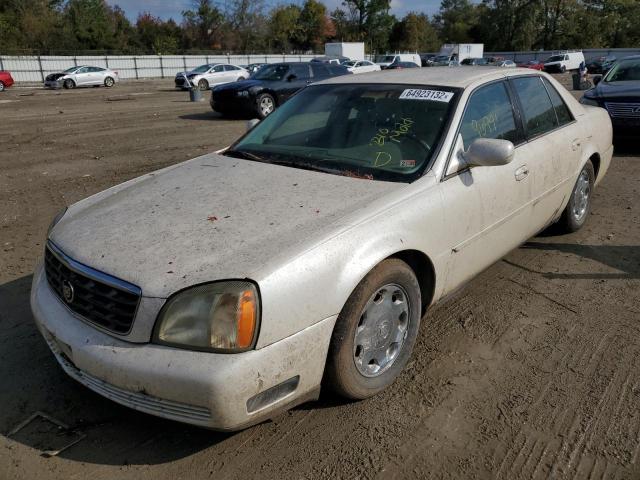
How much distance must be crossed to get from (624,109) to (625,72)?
5.31 ft

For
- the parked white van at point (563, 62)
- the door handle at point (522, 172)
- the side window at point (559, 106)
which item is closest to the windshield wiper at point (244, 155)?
the door handle at point (522, 172)

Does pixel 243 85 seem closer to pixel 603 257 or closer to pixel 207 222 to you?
pixel 603 257

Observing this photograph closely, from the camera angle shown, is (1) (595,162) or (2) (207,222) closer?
(2) (207,222)

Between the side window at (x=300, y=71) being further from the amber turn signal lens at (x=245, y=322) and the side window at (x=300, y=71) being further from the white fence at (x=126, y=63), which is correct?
the white fence at (x=126, y=63)

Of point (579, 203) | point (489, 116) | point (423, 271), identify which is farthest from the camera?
point (579, 203)

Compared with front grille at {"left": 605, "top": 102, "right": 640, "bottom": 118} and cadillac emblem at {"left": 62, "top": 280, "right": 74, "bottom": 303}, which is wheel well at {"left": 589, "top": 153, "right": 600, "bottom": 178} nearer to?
front grille at {"left": 605, "top": 102, "right": 640, "bottom": 118}

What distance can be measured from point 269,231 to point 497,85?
2.23m

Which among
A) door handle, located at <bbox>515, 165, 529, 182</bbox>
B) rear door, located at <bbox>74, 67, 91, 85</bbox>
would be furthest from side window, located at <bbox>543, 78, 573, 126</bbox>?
rear door, located at <bbox>74, 67, 91, 85</bbox>

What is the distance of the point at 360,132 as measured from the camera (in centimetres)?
350

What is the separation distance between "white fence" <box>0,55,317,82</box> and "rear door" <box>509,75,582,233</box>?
41.9m

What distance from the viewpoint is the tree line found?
55438 millimetres

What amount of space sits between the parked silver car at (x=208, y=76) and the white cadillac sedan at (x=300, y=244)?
79.7 feet

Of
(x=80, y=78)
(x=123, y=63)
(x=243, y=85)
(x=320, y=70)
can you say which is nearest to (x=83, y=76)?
(x=80, y=78)

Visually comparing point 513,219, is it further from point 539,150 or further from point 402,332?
point 402,332
